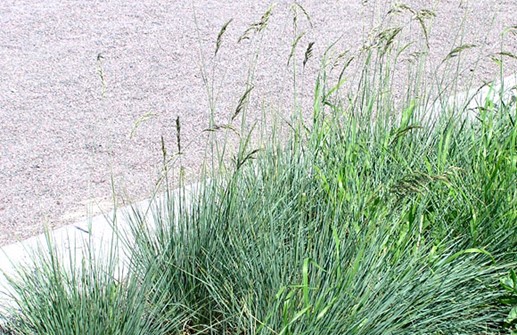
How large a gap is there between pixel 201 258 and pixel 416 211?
0.86 m

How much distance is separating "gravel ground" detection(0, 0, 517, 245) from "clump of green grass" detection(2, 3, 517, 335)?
659 millimetres

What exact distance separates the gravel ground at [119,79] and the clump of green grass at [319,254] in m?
0.66

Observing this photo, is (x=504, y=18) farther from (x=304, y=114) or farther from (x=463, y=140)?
(x=463, y=140)

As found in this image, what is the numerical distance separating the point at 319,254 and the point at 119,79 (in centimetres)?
349

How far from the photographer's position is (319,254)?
9.04ft

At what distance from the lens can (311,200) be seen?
10.2ft

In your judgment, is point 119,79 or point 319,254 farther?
point 119,79

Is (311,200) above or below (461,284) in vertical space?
above

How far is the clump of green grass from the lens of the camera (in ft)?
8.54

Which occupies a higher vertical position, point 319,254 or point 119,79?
point 319,254

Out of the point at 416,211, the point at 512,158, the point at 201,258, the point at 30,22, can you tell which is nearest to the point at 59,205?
the point at 201,258

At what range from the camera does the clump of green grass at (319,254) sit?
260cm

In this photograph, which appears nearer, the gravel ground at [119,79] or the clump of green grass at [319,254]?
the clump of green grass at [319,254]

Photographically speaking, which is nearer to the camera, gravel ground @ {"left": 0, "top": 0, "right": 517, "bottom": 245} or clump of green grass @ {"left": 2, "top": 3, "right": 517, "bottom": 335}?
clump of green grass @ {"left": 2, "top": 3, "right": 517, "bottom": 335}
